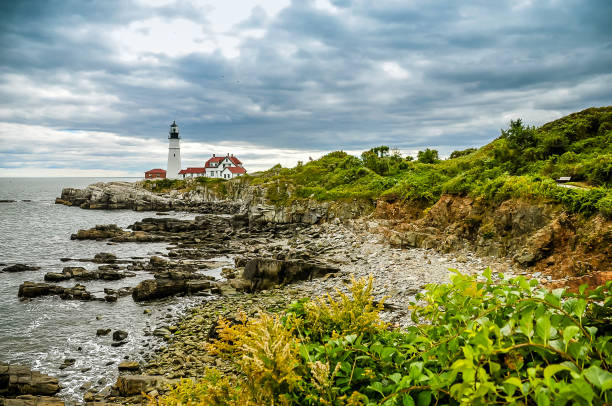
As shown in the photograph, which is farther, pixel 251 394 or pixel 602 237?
pixel 602 237

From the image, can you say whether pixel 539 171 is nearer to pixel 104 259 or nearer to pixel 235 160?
pixel 104 259

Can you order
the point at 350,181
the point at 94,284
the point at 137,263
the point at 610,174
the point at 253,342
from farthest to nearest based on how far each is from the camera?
the point at 350,181 < the point at 137,263 < the point at 94,284 < the point at 610,174 < the point at 253,342

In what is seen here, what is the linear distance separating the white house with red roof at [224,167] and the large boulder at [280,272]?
9964 cm

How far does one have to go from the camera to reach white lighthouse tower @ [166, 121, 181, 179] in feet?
378

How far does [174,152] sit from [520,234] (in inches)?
4654

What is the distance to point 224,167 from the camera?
11856cm

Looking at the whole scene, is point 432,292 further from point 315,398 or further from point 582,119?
point 582,119

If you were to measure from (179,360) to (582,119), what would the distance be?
2667 centimetres

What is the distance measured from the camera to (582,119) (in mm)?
21219

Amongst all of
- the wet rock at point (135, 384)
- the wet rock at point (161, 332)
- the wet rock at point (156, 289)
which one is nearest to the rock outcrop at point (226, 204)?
the wet rock at point (156, 289)

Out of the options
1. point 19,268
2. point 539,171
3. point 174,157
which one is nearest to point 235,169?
point 174,157

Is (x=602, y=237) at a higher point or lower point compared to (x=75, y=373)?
higher

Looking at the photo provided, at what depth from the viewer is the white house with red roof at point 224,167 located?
11738 cm

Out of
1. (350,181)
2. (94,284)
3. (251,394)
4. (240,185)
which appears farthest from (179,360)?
(240,185)
